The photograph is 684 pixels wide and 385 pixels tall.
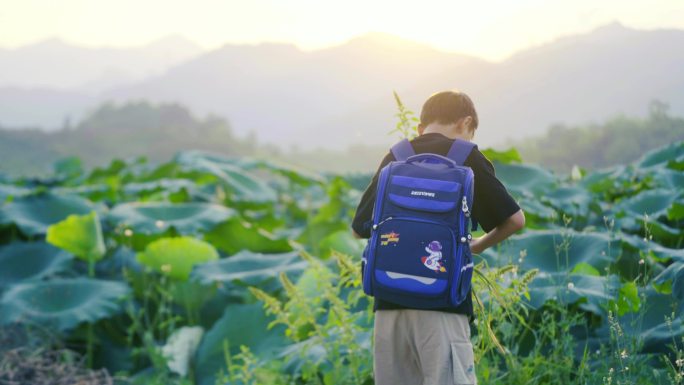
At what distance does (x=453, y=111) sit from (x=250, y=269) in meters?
2.46

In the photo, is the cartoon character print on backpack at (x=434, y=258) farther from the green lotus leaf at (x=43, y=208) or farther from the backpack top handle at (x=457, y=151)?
the green lotus leaf at (x=43, y=208)

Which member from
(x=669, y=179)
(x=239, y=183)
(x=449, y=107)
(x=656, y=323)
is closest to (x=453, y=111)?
(x=449, y=107)

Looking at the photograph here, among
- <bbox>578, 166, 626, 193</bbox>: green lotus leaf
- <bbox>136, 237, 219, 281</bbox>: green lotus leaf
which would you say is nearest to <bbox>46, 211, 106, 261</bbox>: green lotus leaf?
<bbox>136, 237, 219, 281</bbox>: green lotus leaf

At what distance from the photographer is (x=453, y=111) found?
2.30 m

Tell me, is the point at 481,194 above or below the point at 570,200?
above

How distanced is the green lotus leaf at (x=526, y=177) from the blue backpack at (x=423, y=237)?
120 inches

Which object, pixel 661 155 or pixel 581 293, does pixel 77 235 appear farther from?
pixel 661 155

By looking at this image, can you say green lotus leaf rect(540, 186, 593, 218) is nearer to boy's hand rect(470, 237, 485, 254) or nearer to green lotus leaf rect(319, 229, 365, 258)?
green lotus leaf rect(319, 229, 365, 258)

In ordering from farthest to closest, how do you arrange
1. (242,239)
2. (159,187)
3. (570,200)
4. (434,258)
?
(159,187)
(242,239)
(570,200)
(434,258)

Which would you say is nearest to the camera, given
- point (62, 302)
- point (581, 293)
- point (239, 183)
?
point (581, 293)

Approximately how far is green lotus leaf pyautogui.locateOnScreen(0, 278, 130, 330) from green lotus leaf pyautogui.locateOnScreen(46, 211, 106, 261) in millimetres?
216

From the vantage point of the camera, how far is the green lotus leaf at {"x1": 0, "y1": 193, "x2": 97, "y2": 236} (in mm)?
5617

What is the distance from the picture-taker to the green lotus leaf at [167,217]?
5.32 metres

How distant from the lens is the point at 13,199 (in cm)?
584
